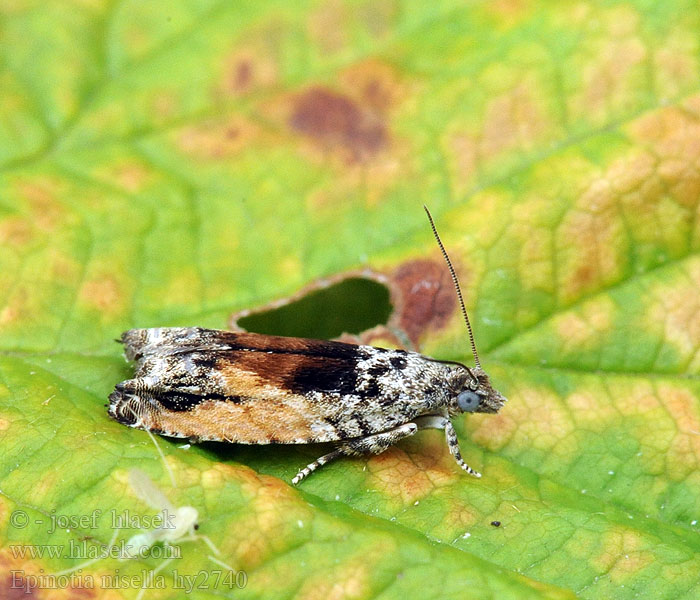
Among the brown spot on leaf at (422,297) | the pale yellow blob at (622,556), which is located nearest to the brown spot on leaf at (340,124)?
the brown spot on leaf at (422,297)

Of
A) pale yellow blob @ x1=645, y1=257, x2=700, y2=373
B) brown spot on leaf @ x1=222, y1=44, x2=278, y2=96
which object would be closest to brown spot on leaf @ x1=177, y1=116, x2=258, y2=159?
brown spot on leaf @ x1=222, y1=44, x2=278, y2=96

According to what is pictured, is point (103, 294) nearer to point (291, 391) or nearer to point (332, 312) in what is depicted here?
point (291, 391)

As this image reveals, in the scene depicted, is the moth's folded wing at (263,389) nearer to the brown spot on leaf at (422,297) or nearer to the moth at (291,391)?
the moth at (291,391)

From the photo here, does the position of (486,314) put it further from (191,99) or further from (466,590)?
(191,99)

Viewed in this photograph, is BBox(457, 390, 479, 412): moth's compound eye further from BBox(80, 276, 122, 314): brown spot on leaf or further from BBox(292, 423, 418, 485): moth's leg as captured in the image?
BBox(80, 276, 122, 314): brown spot on leaf

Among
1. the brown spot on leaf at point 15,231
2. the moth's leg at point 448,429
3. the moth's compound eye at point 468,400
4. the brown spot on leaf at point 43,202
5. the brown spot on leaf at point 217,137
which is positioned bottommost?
the moth's leg at point 448,429
